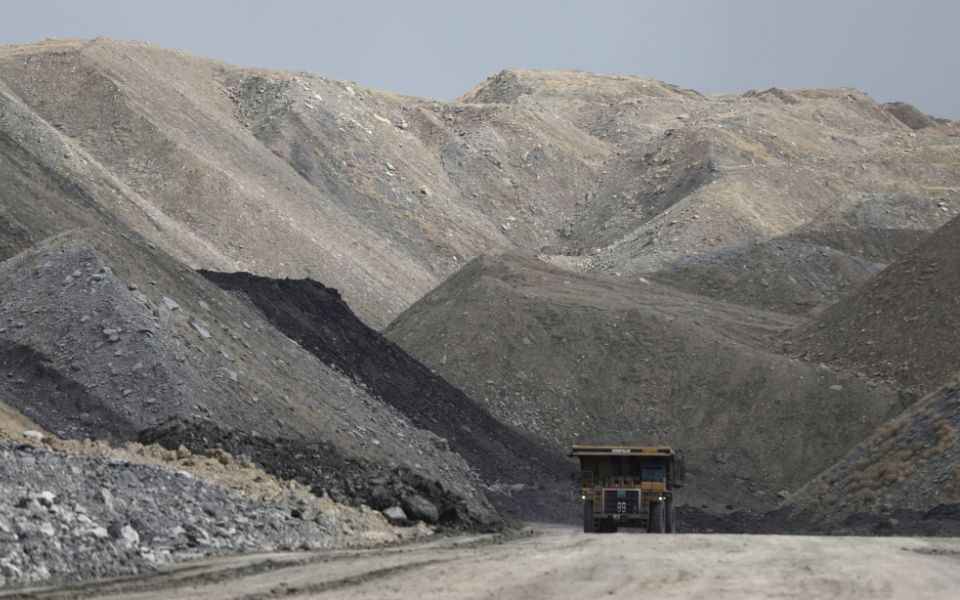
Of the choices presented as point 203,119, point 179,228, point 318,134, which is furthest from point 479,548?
point 318,134

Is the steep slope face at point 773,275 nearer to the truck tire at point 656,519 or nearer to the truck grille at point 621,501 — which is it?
the truck tire at point 656,519

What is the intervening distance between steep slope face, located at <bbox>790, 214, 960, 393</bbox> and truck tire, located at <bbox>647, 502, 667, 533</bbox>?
18720 mm

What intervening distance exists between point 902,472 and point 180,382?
1556 cm

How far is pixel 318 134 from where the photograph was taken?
75125mm

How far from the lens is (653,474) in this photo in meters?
26.2

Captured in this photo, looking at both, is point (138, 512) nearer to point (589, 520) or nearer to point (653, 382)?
point (589, 520)

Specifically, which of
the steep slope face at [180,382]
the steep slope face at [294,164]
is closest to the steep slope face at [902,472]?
the steep slope face at [180,382]

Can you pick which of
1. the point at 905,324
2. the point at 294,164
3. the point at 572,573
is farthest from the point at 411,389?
the point at 294,164

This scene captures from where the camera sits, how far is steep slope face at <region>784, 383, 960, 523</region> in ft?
92.0

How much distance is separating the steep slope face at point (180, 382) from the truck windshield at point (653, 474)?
3.39 metres

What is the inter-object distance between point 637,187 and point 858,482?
52360 mm

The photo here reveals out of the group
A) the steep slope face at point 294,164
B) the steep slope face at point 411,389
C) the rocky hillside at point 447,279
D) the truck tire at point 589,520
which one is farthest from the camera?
the steep slope face at point 294,164

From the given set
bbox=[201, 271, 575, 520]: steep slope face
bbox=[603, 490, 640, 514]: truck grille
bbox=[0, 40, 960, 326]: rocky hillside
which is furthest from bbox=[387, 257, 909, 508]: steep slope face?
bbox=[0, 40, 960, 326]: rocky hillside

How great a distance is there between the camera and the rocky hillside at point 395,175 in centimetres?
5744
